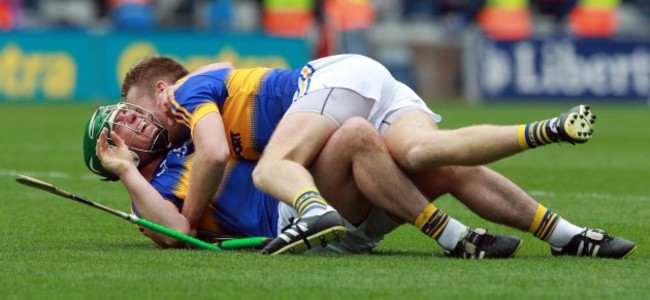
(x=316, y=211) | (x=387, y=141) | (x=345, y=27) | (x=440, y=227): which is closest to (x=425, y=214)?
(x=440, y=227)

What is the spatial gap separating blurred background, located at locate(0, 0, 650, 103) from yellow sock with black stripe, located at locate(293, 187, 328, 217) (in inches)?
577

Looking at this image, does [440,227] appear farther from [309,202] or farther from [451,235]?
[309,202]

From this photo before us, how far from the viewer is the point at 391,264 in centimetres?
594

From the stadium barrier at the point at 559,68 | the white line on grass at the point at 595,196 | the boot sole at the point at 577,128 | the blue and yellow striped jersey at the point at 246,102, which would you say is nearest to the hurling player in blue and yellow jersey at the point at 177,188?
the blue and yellow striped jersey at the point at 246,102

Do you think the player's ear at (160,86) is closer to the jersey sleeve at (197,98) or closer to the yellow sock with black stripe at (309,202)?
the jersey sleeve at (197,98)

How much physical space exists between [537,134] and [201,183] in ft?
4.97

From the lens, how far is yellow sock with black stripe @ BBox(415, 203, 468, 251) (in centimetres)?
611

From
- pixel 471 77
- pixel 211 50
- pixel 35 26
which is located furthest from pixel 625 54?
pixel 35 26

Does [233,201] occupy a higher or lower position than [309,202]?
lower

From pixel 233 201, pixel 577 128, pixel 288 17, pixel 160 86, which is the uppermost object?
pixel 577 128

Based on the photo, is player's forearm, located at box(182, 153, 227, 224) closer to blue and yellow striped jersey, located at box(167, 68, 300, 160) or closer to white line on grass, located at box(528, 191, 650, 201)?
blue and yellow striped jersey, located at box(167, 68, 300, 160)

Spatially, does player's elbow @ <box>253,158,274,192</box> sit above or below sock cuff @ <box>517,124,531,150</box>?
below

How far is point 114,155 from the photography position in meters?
6.57

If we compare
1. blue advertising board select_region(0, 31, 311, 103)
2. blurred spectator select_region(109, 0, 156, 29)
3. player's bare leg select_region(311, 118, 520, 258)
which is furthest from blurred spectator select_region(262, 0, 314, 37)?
player's bare leg select_region(311, 118, 520, 258)
